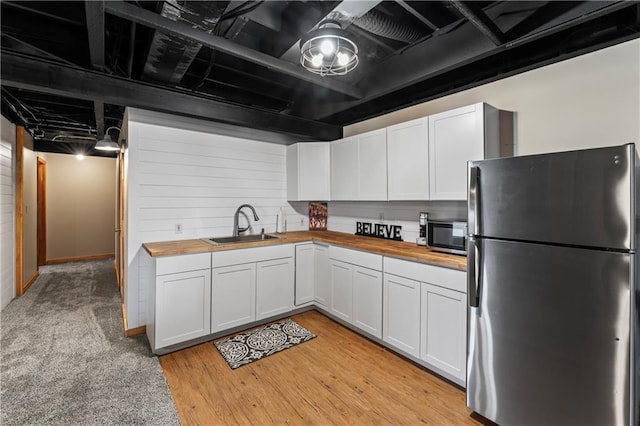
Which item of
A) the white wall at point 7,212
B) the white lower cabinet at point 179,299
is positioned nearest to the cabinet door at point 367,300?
the white lower cabinet at point 179,299

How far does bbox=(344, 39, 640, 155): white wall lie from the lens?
1.93 m

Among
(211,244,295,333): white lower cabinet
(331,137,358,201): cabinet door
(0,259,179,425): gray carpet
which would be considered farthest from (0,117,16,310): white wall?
(331,137,358,201): cabinet door

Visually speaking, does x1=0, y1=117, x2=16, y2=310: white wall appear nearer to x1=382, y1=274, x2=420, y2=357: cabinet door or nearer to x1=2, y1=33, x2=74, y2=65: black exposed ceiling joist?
x1=2, y1=33, x2=74, y2=65: black exposed ceiling joist

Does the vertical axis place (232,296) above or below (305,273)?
below

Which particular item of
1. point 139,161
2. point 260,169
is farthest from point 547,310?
point 139,161

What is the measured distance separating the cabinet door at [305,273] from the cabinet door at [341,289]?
0.35 m

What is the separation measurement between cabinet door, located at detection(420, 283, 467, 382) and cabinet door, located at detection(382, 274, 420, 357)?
67mm

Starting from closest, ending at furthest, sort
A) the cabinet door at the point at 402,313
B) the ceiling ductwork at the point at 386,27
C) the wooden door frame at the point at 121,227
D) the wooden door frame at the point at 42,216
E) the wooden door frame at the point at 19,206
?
the ceiling ductwork at the point at 386,27 → the cabinet door at the point at 402,313 → the wooden door frame at the point at 121,227 → the wooden door frame at the point at 19,206 → the wooden door frame at the point at 42,216

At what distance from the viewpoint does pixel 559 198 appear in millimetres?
1545

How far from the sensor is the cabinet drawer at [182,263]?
262 cm

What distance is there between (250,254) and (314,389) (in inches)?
57.8

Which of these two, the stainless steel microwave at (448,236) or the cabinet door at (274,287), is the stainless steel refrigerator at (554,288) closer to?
the stainless steel microwave at (448,236)

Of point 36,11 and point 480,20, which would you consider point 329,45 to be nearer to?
point 480,20

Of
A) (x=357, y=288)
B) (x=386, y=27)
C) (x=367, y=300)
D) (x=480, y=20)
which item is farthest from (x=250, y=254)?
(x=480, y=20)
